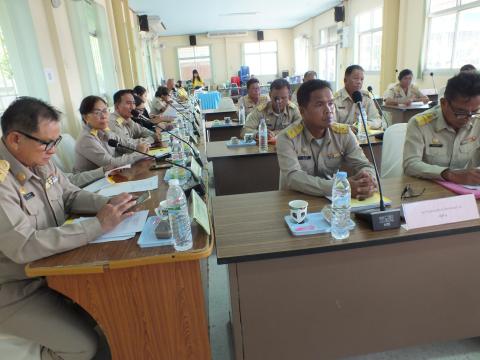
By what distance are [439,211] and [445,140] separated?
73 cm

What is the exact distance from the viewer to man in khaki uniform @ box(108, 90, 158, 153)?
9.91 ft

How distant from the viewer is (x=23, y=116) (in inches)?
44.8

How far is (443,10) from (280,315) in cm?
646

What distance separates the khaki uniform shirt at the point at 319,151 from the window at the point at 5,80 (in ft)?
6.97

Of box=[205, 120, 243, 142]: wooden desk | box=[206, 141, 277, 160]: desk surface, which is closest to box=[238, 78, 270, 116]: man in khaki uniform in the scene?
box=[205, 120, 243, 142]: wooden desk

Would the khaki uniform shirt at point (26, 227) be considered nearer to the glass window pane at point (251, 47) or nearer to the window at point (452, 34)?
the window at point (452, 34)

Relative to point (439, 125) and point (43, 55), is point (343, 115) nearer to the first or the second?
point (439, 125)

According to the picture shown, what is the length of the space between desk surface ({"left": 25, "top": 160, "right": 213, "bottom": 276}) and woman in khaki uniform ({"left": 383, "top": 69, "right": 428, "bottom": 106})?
184 inches

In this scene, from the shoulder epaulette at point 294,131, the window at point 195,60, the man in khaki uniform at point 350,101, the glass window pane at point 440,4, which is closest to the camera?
the shoulder epaulette at point 294,131

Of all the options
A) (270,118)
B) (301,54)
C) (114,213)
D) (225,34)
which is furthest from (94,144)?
(301,54)

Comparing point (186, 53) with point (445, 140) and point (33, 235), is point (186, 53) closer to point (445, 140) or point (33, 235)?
point (445, 140)

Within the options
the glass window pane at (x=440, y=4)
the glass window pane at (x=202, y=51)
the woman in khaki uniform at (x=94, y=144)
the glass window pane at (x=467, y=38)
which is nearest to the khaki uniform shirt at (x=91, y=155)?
the woman in khaki uniform at (x=94, y=144)

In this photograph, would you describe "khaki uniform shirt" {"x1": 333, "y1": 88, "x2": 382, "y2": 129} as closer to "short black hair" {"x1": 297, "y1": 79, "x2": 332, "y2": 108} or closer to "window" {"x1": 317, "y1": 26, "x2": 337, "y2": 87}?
"short black hair" {"x1": 297, "y1": 79, "x2": 332, "y2": 108}

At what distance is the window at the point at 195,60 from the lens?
1418 cm
